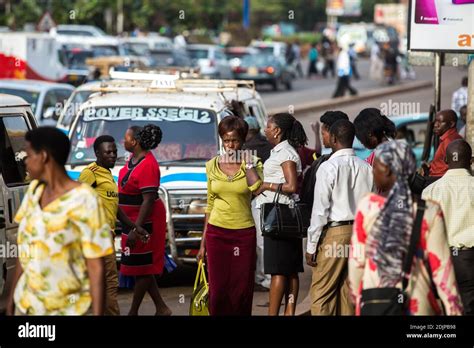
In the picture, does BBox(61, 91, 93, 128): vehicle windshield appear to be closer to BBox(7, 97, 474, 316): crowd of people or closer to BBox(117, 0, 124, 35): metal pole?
BBox(7, 97, 474, 316): crowd of people

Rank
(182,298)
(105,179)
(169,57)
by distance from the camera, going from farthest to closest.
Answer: (169,57), (182,298), (105,179)

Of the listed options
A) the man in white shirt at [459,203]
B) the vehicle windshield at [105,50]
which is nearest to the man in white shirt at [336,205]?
the man in white shirt at [459,203]

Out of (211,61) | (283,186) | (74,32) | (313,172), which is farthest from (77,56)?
(313,172)

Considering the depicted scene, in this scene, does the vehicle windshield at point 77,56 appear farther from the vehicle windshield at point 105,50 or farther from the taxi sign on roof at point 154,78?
the taxi sign on roof at point 154,78

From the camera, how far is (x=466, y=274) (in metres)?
8.02

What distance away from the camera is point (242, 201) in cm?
839

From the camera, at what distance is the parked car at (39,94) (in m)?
18.2

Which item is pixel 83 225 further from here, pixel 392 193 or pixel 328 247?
pixel 328 247

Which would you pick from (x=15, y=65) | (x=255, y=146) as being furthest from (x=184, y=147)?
(x=15, y=65)

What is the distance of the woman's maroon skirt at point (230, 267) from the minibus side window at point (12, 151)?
1679 mm

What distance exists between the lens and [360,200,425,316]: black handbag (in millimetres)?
5525

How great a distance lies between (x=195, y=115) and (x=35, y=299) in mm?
6431

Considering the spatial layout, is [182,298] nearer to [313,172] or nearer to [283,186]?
[283,186]

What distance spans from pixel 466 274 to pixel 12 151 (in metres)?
3.67
